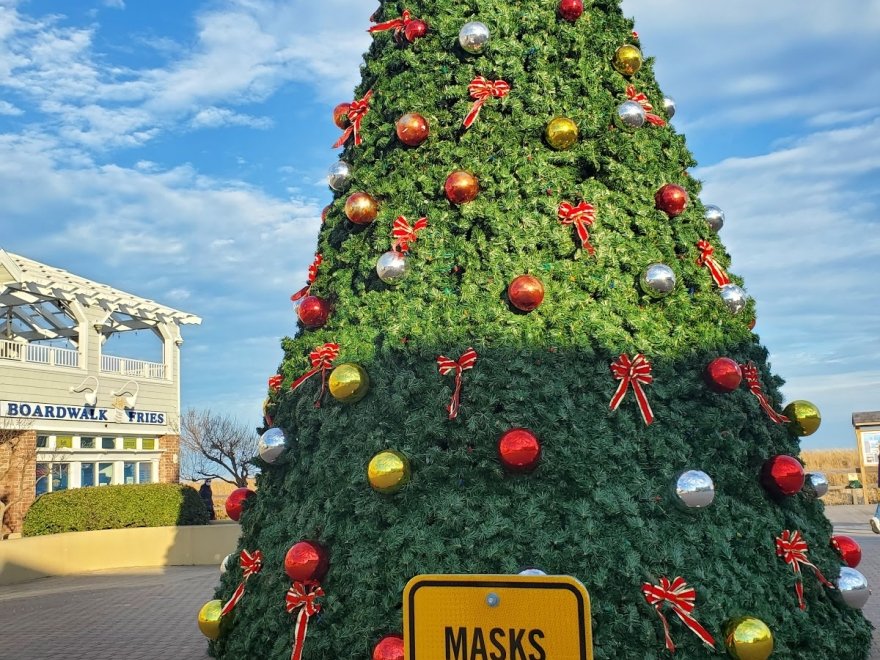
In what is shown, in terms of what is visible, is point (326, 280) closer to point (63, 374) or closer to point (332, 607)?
point (332, 607)

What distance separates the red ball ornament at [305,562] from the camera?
3906mm

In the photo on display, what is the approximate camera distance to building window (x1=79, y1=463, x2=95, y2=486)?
22125 mm

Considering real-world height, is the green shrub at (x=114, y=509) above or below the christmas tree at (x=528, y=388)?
below

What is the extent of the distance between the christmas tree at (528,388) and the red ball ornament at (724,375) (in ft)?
0.06

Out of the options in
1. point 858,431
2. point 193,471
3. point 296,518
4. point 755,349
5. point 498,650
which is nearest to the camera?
point 498,650

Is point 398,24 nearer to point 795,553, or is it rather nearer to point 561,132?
point 561,132

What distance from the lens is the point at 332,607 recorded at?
3885 millimetres

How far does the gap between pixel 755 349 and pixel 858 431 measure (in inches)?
711

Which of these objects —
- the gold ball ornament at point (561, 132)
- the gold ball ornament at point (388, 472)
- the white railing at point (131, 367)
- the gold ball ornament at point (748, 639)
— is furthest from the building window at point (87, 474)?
the gold ball ornament at point (748, 639)

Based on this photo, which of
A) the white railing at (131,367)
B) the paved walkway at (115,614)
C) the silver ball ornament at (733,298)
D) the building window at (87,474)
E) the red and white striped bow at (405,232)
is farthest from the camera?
the white railing at (131,367)

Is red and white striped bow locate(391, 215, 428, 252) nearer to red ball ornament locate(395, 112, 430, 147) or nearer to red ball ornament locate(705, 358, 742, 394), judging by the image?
red ball ornament locate(395, 112, 430, 147)

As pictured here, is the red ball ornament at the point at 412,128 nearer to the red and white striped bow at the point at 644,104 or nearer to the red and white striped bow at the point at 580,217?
the red and white striped bow at the point at 580,217

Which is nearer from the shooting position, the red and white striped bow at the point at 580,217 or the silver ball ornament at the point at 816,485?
the red and white striped bow at the point at 580,217

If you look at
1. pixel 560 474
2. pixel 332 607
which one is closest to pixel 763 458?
pixel 560 474
